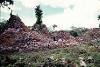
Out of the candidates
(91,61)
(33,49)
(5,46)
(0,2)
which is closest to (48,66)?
(91,61)

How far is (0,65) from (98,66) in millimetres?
9542

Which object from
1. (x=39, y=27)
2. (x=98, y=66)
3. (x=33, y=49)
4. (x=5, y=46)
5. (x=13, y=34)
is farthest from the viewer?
(x=39, y=27)

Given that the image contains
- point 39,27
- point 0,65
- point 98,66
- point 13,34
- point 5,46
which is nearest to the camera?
point 98,66

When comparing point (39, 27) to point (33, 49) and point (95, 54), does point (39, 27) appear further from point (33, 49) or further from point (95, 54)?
point (95, 54)

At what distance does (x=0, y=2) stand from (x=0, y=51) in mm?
12614

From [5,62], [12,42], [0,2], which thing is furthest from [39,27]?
[5,62]

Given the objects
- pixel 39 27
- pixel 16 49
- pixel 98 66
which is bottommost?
pixel 98 66

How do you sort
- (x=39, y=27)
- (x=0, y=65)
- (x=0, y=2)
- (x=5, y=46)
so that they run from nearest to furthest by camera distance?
(x=0, y=65)
(x=5, y=46)
(x=0, y=2)
(x=39, y=27)

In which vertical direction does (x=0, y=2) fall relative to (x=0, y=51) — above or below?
above

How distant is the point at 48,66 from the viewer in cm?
2500

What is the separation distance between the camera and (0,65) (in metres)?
28.1

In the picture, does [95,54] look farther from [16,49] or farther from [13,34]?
[13,34]

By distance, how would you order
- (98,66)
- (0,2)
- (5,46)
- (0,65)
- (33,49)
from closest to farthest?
(98,66) < (0,65) < (33,49) < (5,46) < (0,2)

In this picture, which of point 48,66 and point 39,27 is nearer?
point 48,66
